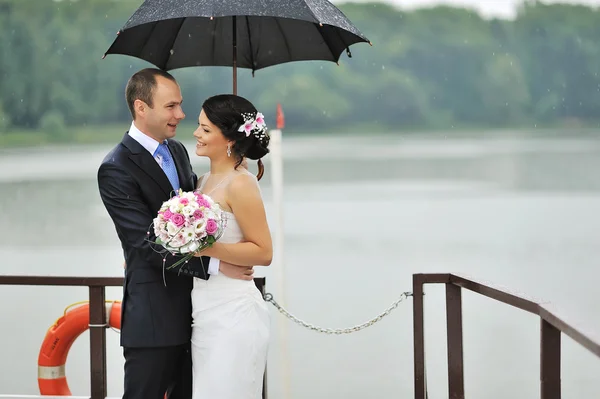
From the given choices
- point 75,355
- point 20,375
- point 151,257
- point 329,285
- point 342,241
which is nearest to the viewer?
point 151,257

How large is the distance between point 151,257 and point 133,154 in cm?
36

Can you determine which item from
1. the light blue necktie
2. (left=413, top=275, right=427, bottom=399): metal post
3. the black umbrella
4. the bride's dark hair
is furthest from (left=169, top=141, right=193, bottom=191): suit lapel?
(left=413, top=275, right=427, bottom=399): metal post

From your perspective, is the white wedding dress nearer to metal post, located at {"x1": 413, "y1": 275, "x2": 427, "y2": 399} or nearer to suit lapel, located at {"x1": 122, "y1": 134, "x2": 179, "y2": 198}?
suit lapel, located at {"x1": 122, "y1": 134, "x2": 179, "y2": 198}

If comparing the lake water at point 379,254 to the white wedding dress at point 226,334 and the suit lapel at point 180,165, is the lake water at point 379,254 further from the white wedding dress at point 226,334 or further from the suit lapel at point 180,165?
the suit lapel at point 180,165

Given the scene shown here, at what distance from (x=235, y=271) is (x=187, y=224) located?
0.34 metres

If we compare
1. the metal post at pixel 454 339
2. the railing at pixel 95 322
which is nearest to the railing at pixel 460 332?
the metal post at pixel 454 339

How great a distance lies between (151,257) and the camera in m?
2.91

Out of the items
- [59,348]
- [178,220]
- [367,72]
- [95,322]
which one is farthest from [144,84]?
[367,72]

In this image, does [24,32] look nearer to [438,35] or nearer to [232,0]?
[438,35]

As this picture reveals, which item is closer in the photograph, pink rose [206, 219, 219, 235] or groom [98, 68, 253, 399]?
pink rose [206, 219, 219, 235]

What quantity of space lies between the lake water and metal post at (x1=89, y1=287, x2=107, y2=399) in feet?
6.49

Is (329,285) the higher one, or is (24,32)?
(24,32)

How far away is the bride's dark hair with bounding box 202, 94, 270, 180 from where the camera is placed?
2992mm

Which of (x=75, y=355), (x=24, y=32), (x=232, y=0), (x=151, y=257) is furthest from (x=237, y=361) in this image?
(x=24, y=32)
